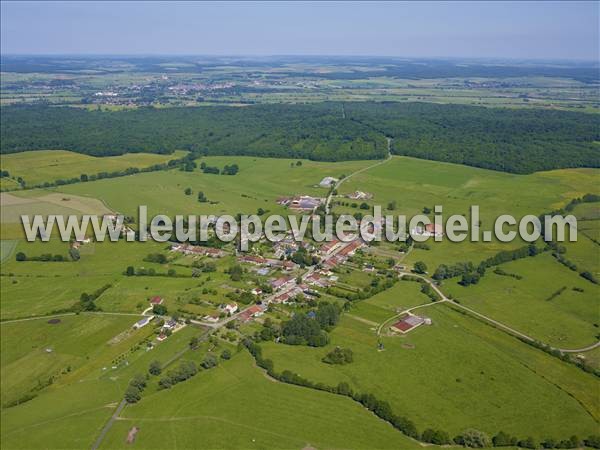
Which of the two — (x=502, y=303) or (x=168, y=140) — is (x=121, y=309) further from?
(x=168, y=140)

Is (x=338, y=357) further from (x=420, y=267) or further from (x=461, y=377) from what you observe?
(x=420, y=267)

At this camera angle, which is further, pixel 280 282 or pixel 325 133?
pixel 325 133

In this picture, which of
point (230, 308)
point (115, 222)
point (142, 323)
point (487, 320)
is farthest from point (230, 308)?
point (115, 222)

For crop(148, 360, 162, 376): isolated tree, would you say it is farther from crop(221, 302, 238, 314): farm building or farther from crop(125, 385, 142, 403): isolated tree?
crop(221, 302, 238, 314): farm building

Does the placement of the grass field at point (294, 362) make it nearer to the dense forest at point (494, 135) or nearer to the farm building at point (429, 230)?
the farm building at point (429, 230)

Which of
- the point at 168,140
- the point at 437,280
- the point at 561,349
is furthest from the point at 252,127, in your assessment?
the point at 561,349

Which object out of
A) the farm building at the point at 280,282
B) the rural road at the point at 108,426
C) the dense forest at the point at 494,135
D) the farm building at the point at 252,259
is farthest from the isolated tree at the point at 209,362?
the dense forest at the point at 494,135
